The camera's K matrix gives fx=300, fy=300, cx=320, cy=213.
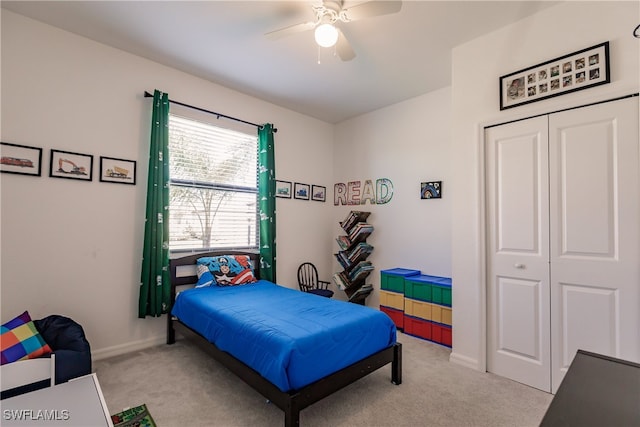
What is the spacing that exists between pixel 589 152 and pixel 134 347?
4.35 metres

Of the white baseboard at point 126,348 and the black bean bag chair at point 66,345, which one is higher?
the black bean bag chair at point 66,345

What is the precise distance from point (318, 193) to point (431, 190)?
1813 millimetres

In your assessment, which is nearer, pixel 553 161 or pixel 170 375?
pixel 553 161

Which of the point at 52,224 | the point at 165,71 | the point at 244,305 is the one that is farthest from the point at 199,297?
the point at 165,71

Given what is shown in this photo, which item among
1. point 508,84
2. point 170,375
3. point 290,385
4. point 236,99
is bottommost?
point 170,375

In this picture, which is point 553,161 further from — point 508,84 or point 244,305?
point 244,305

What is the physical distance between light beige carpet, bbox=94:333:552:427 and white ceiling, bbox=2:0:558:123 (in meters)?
2.95

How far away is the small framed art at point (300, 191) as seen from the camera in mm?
4574

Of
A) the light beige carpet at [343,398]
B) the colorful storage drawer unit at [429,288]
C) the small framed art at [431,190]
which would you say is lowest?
the light beige carpet at [343,398]

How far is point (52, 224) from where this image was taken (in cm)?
265

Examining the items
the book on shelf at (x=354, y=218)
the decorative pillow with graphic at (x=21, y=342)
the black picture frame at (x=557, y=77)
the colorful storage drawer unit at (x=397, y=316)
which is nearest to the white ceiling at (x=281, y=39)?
the black picture frame at (x=557, y=77)

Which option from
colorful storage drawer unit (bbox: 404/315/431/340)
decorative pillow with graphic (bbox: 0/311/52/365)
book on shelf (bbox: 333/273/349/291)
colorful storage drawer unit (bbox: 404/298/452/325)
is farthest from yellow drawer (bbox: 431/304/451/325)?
decorative pillow with graphic (bbox: 0/311/52/365)

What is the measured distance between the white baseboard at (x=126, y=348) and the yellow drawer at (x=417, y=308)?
279cm

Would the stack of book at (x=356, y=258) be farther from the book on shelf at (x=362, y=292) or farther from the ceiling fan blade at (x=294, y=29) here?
the ceiling fan blade at (x=294, y=29)
